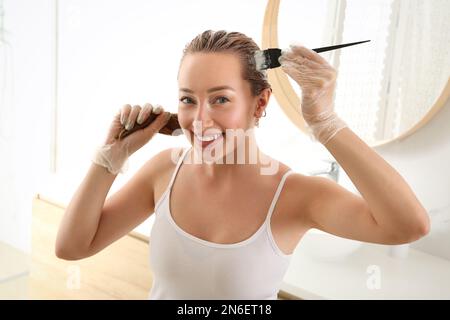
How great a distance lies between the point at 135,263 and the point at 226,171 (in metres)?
1.13

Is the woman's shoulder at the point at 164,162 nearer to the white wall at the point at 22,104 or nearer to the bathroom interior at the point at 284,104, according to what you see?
the bathroom interior at the point at 284,104

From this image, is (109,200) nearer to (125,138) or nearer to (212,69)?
(125,138)

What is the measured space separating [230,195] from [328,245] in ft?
2.37

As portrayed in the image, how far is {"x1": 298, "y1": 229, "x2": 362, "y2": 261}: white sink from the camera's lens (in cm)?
151

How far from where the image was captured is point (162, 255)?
0.90m

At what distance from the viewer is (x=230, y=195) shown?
914mm

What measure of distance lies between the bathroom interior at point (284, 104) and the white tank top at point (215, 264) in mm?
679

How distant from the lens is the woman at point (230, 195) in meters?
0.73

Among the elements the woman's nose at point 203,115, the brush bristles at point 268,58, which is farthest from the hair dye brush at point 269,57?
the woman's nose at point 203,115

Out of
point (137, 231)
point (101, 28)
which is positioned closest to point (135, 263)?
point (137, 231)

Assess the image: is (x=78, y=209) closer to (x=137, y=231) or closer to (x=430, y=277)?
(x=430, y=277)

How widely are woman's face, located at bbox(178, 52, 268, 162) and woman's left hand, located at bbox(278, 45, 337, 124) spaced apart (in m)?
0.11

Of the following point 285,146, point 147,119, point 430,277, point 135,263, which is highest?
point 147,119

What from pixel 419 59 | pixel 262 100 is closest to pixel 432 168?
pixel 419 59
